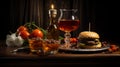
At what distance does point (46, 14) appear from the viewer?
3.06 meters

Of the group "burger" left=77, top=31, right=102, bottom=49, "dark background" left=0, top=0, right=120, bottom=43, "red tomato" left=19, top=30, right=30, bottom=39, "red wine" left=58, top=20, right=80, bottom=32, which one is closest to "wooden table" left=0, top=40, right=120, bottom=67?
"burger" left=77, top=31, right=102, bottom=49

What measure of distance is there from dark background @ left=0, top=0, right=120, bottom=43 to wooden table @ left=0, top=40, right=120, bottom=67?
1.40 m

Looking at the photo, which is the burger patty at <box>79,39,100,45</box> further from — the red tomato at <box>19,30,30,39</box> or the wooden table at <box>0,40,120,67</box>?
the red tomato at <box>19,30,30,39</box>

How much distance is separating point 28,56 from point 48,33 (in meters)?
0.43

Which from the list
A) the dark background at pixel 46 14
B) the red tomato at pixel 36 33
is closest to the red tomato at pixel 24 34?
the red tomato at pixel 36 33

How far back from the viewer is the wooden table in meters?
1.47

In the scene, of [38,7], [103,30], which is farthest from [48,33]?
[103,30]
